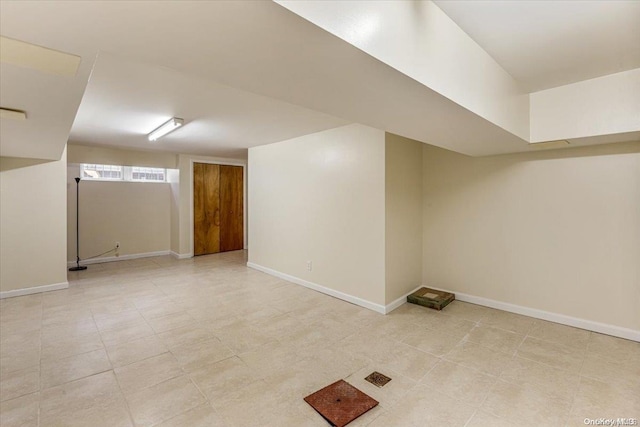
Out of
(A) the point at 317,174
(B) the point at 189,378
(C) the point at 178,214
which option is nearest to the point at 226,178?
(C) the point at 178,214

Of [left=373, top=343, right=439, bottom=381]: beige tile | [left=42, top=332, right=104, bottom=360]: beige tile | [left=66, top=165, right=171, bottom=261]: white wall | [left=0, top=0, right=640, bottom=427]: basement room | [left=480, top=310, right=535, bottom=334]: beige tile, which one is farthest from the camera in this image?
[left=66, top=165, right=171, bottom=261]: white wall

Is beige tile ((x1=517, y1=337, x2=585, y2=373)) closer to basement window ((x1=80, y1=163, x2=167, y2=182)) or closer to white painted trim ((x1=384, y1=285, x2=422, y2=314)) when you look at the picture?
white painted trim ((x1=384, y1=285, x2=422, y2=314))

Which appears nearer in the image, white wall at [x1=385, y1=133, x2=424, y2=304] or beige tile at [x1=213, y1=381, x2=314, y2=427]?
beige tile at [x1=213, y1=381, x2=314, y2=427]

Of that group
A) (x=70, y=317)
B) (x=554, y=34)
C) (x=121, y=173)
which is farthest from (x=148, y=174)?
(x=554, y=34)

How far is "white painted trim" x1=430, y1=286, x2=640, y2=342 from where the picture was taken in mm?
2834

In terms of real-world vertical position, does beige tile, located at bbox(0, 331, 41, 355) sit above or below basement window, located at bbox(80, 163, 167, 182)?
below

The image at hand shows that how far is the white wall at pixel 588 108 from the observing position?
Result: 7.61ft

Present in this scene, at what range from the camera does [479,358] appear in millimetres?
2494

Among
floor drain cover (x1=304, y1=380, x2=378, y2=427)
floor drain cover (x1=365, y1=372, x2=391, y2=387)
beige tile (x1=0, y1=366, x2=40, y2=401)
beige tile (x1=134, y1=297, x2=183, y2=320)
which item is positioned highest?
beige tile (x1=134, y1=297, x2=183, y2=320)

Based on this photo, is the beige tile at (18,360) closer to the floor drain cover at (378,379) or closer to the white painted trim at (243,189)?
the floor drain cover at (378,379)

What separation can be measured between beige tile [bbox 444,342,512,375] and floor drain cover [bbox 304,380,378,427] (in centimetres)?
96

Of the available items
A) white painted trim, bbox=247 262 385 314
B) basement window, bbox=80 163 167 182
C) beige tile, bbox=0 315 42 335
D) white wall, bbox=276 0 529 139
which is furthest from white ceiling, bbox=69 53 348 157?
beige tile, bbox=0 315 42 335

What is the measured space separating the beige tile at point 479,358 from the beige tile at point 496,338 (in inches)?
3.9

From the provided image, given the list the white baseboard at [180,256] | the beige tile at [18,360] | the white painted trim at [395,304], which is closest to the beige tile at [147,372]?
the beige tile at [18,360]
